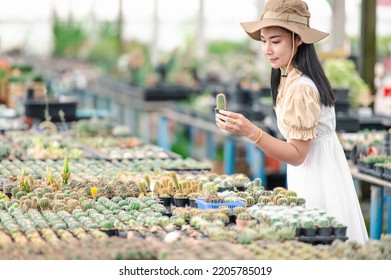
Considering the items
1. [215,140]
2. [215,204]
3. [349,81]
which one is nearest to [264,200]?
[215,204]

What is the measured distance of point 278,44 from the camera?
4.91m

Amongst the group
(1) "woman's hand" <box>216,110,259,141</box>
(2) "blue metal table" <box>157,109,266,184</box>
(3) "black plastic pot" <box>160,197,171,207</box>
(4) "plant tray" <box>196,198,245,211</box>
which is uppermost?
(1) "woman's hand" <box>216,110,259,141</box>

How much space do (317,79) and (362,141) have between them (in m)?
3.04

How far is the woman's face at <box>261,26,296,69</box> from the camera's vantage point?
489cm

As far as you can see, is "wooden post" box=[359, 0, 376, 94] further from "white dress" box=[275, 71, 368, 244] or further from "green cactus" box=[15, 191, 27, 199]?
"green cactus" box=[15, 191, 27, 199]

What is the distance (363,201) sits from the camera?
1016 centimetres

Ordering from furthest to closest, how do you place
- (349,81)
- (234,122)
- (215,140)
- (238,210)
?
(215,140)
(349,81)
(234,122)
(238,210)

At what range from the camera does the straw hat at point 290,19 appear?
4816mm

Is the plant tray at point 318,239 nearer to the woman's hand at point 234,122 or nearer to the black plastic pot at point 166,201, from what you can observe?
the woman's hand at point 234,122

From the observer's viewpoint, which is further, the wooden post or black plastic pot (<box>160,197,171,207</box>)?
the wooden post

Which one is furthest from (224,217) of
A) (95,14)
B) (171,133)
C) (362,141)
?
(95,14)

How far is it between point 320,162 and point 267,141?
39cm

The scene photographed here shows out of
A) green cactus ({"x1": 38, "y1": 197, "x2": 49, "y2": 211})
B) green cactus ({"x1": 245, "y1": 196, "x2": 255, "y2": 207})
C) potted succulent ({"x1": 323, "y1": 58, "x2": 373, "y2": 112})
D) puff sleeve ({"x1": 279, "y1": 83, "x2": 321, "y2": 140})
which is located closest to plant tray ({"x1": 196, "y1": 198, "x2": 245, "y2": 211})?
green cactus ({"x1": 245, "y1": 196, "x2": 255, "y2": 207})

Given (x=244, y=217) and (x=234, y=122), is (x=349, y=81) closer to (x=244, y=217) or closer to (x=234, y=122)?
(x=234, y=122)
